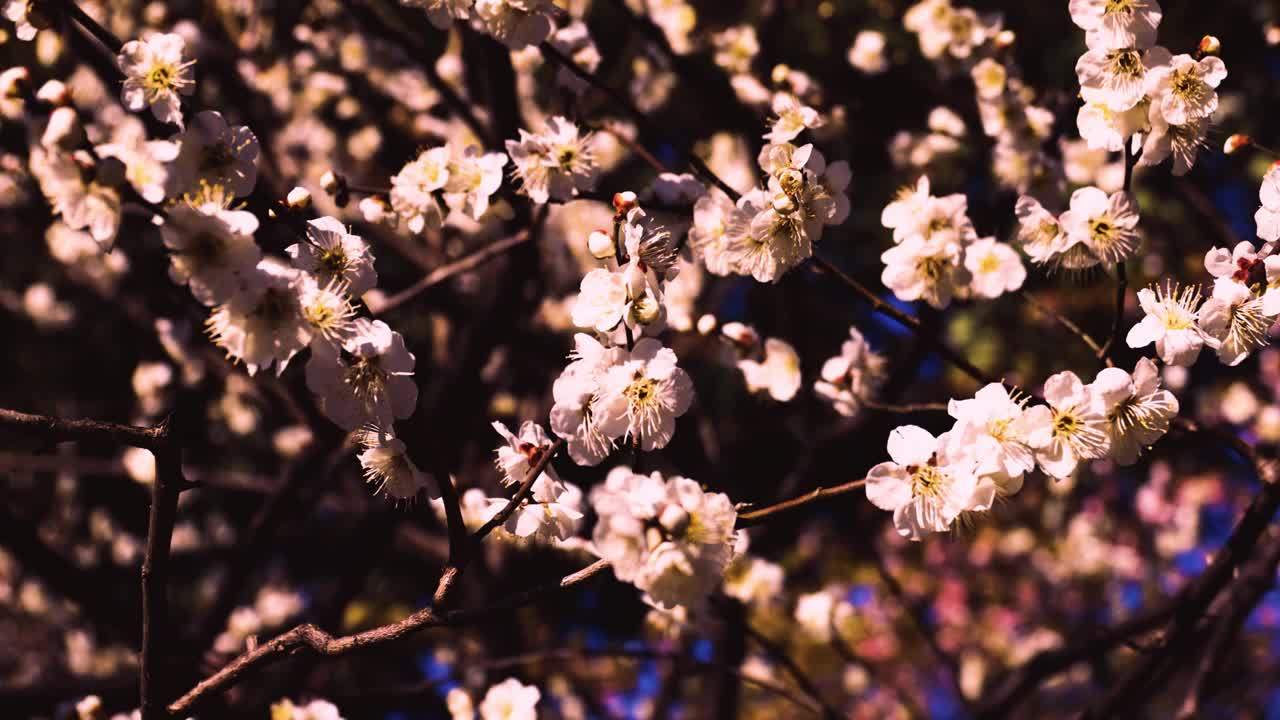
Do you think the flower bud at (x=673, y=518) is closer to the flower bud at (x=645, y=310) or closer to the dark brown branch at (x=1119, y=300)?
the flower bud at (x=645, y=310)

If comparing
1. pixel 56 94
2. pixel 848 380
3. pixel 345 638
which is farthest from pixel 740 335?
pixel 56 94

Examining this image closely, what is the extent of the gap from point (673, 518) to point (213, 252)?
576 millimetres

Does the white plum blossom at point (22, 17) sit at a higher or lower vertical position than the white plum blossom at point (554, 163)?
higher

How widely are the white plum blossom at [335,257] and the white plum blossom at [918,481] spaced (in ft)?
2.28

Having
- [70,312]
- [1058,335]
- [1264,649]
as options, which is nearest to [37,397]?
[70,312]

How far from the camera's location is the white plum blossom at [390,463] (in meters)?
1.27

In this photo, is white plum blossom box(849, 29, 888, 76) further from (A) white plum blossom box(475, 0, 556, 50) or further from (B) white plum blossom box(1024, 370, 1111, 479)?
(B) white plum blossom box(1024, 370, 1111, 479)

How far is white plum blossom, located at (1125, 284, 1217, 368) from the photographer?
1.30 metres

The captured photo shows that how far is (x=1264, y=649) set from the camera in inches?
182

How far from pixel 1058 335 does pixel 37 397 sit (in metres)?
5.23

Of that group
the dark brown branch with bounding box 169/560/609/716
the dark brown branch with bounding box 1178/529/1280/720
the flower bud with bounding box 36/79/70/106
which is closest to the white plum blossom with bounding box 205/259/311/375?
the flower bud with bounding box 36/79/70/106

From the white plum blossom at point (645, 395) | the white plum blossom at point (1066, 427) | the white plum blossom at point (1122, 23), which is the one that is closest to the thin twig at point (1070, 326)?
the white plum blossom at point (1066, 427)

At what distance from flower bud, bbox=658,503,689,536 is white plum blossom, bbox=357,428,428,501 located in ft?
1.42

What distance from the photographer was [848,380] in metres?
1.92
